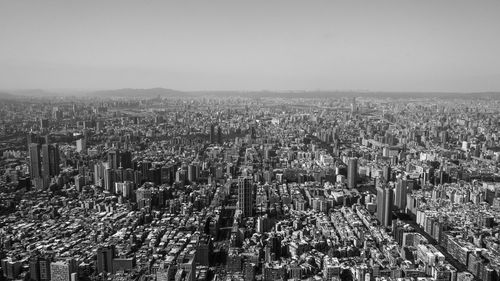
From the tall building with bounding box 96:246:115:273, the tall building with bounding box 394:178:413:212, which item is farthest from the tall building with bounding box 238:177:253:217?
the tall building with bounding box 394:178:413:212

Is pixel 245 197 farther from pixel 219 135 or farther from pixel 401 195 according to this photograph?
pixel 219 135

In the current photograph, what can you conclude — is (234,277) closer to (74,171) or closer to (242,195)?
(242,195)

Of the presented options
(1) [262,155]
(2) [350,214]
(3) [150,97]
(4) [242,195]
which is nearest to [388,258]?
(2) [350,214]

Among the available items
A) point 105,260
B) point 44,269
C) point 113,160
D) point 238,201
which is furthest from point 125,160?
point 44,269

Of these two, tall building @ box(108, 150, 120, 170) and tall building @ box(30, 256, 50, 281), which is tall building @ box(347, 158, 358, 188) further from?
tall building @ box(30, 256, 50, 281)

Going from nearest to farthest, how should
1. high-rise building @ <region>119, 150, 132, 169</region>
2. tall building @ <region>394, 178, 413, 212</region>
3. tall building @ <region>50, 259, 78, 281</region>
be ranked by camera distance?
tall building @ <region>50, 259, 78, 281</region> < tall building @ <region>394, 178, 413, 212</region> < high-rise building @ <region>119, 150, 132, 169</region>

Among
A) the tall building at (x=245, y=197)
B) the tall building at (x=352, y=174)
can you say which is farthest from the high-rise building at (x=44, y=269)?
the tall building at (x=352, y=174)
